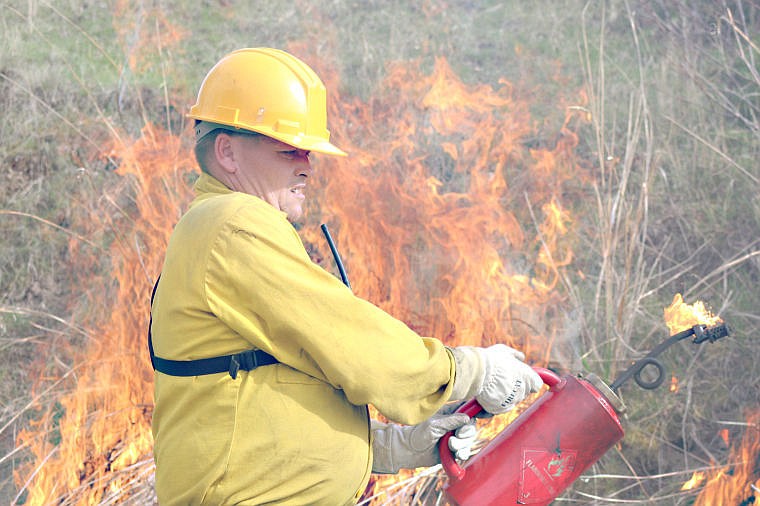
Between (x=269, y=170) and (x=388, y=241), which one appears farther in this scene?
(x=388, y=241)

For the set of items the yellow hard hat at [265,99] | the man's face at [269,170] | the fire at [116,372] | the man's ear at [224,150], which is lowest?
the fire at [116,372]

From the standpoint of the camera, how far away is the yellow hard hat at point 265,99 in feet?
8.63

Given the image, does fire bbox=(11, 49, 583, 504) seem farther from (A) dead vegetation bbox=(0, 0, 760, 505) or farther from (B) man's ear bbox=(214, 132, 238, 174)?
(B) man's ear bbox=(214, 132, 238, 174)

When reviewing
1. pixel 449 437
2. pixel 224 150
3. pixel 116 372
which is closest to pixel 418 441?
pixel 449 437

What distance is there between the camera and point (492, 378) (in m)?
2.65

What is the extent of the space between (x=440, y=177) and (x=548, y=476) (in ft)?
10.9

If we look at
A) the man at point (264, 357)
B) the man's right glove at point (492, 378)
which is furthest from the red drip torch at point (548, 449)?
the man at point (264, 357)

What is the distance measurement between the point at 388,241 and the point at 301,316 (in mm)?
3107

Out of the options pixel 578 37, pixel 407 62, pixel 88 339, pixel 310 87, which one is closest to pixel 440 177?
pixel 407 62

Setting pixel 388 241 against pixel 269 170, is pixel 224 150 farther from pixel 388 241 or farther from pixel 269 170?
pixel 388 241

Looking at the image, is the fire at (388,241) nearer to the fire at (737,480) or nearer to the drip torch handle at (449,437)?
the fire at (737,480)

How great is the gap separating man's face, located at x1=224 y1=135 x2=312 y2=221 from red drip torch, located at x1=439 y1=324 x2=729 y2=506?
39.9 inches

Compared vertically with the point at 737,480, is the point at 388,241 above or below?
above

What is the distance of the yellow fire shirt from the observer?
224 cm
